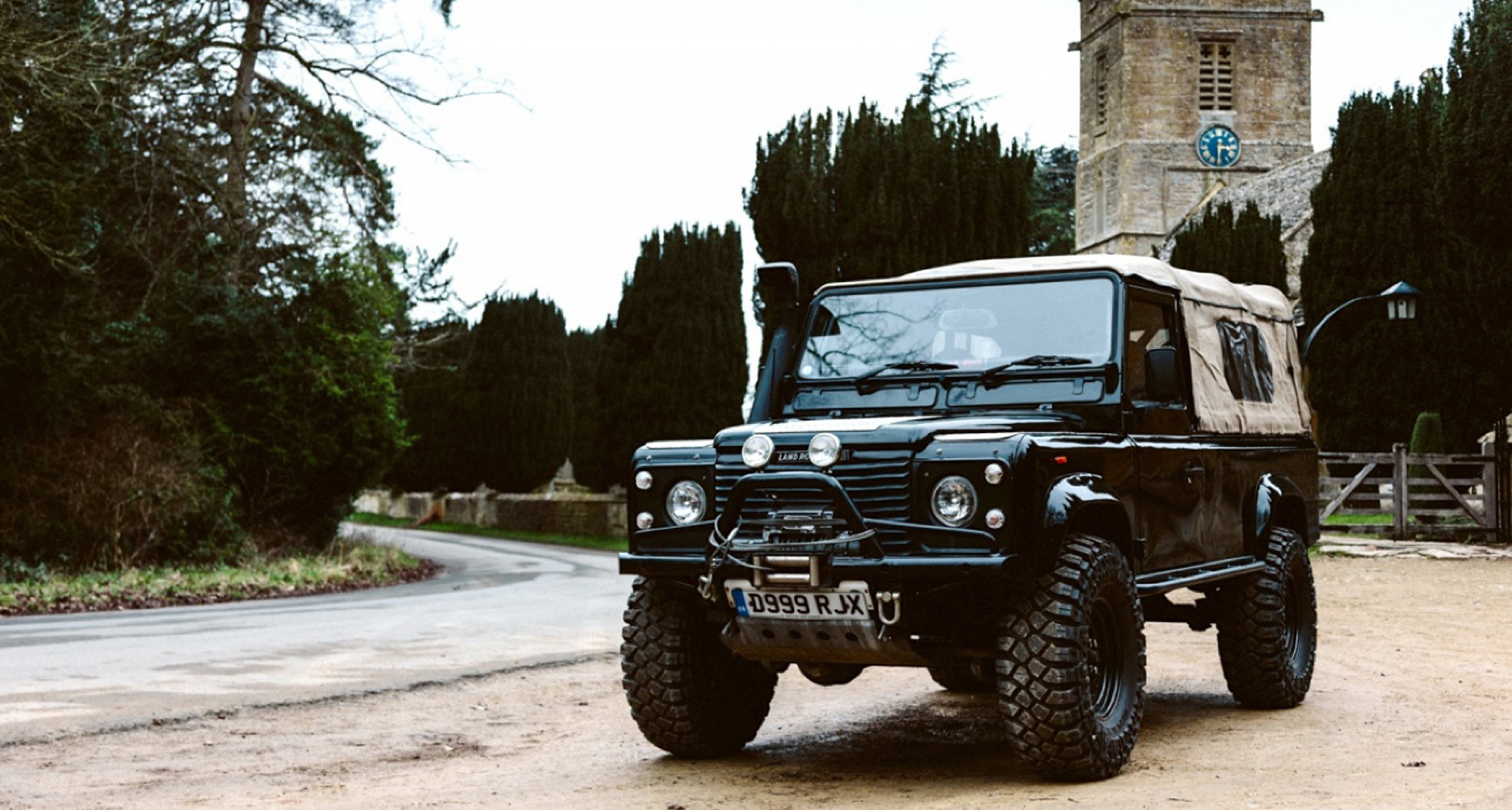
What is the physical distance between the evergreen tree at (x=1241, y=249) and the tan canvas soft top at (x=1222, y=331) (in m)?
27.4

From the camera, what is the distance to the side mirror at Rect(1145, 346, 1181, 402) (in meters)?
7.93

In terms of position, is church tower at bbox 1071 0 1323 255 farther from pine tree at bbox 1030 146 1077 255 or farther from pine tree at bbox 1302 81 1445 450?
pine tree at bbox 1302 81 1445 450

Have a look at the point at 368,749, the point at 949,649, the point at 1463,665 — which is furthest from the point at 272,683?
the point at 1463,665

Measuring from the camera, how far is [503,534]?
45438 mm

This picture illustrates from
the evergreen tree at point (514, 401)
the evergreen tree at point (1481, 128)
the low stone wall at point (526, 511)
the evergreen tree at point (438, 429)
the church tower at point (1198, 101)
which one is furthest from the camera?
the church tower at point (1198, 101)

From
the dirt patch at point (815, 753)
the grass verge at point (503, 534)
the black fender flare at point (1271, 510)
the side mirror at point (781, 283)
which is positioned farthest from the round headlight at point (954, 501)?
the grass verge at point (503, 534)

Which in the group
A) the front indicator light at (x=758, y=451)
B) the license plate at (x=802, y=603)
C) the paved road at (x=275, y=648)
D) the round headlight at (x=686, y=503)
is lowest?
the paved road at (x=275, y=648)

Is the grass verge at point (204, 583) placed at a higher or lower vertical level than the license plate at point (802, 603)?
lower

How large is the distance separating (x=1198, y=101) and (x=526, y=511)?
99.1ft

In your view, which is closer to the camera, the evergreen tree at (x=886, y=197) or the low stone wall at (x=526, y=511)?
the evergreen tree at (x=886, y=197)

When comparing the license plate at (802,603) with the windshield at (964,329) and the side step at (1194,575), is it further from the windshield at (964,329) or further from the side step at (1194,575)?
the windshield at (964,329)

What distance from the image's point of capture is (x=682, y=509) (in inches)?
295

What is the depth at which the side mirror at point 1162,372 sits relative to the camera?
26.0 feet

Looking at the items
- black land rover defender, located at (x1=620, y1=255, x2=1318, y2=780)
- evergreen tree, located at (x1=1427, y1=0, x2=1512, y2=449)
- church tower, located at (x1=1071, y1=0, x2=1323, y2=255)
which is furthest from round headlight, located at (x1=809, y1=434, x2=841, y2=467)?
church tower, located at (x1=1071, y1=0, x2=1323, y2=255)
